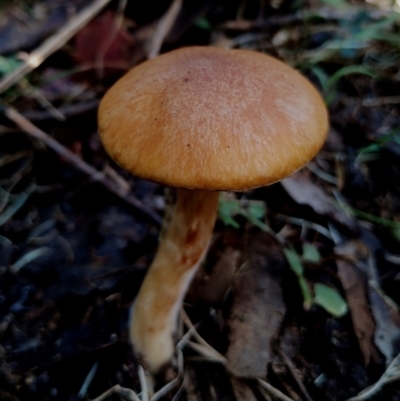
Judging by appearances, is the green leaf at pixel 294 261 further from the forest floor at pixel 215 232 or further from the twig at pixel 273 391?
the twig at pixel 273 391

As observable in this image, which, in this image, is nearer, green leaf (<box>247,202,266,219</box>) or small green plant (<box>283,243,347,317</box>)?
small green plant (<box>283,243,347,317</box>)

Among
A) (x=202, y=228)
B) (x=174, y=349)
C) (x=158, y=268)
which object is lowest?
(x=174, y=349)

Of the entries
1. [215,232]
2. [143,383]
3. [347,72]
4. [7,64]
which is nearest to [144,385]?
[143,383]

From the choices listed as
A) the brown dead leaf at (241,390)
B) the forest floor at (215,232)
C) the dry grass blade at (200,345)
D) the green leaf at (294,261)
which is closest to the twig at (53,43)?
the forest floor at (215,232)

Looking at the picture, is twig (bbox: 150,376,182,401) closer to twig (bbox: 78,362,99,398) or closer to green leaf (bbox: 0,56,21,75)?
twig (bbox: 78,362,99,398)

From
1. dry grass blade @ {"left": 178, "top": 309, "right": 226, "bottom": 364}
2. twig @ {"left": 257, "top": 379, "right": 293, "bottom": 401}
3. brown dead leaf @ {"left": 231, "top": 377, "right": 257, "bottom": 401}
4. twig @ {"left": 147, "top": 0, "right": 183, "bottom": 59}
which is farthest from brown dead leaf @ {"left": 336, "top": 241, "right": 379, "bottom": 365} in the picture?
twig @ {"left": 147, "top": 0, "right": 183, "bottom": 59}

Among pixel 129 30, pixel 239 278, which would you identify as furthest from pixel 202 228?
pixel 129 30

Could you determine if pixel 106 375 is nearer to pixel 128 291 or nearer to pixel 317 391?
pixel 128 291

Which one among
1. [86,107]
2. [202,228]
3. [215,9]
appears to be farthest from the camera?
[215,9]
